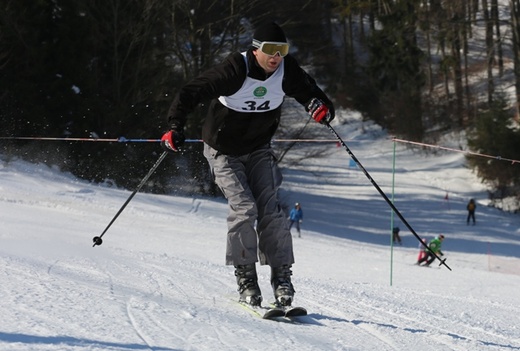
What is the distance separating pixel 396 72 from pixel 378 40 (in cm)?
232

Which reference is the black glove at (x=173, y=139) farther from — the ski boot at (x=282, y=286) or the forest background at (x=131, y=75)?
the forest background at (x=131, y=75)

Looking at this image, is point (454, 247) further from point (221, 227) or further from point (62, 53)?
point (62, 53)

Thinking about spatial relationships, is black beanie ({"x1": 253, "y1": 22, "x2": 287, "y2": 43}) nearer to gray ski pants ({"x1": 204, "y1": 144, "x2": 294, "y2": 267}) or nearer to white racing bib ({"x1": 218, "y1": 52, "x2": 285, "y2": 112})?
white racing bib ({"x1": 218, "y1": 52, "x2": 285, "y2": 112})

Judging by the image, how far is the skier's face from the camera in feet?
18.1

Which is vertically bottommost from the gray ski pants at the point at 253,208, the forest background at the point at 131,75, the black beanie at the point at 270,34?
the forest background at the point at 131,75

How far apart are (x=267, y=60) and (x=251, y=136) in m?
0.56

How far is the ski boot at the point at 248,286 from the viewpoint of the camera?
225 inches

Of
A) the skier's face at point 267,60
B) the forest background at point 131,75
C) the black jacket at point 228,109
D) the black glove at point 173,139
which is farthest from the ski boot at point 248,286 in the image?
the forest background at point 131,75

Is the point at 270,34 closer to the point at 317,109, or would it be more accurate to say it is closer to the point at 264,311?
the point at 317,109

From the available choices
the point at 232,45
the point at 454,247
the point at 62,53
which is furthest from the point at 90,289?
the point at 232,45

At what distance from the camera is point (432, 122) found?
4828 cm

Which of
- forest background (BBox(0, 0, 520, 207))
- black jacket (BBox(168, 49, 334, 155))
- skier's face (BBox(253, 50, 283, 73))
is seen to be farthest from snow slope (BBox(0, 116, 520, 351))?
forest background (BBox(0, 0, 520, 207))

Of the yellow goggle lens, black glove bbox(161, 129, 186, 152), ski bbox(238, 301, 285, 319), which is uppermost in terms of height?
the yellow goggle lens

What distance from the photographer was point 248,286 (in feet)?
18.9
